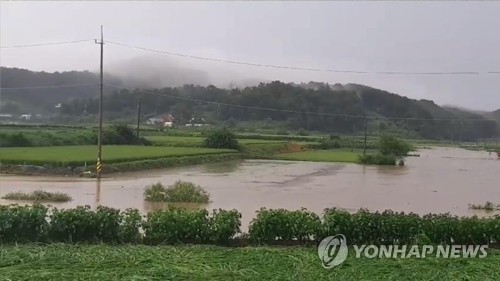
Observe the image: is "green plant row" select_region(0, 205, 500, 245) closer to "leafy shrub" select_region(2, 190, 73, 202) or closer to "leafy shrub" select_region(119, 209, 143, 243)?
"leafy shrub" select_region(119, 209, 143, 243)

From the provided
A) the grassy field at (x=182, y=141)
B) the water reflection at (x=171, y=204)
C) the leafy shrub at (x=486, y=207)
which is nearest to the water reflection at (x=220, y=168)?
the grassy field at (x=182, y=141)

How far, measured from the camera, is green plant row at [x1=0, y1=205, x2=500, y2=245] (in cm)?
654

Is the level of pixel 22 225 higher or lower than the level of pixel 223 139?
higher

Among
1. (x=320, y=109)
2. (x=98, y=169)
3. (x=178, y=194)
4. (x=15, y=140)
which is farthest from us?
(x=15, y=140)

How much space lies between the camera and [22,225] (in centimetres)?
630

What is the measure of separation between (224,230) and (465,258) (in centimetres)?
271

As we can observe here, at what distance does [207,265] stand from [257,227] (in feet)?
5.75

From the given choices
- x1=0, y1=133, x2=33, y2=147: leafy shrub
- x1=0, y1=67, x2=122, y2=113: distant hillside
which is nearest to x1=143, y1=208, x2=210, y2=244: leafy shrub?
x1=0, y1=133, x2=33, y2=147: leafy shrub

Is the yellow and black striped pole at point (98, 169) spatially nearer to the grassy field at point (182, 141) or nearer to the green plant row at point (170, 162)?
the green plant row at point (170, 162)

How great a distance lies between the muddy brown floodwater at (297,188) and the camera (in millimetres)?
14508

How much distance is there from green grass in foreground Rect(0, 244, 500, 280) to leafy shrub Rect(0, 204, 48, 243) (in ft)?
1.55

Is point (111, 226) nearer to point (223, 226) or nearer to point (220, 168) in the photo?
point (223, 226)

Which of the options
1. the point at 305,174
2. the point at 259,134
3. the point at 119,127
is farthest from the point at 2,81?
the point at 305,174

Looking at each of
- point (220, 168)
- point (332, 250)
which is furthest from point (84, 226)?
point (220, 168)
